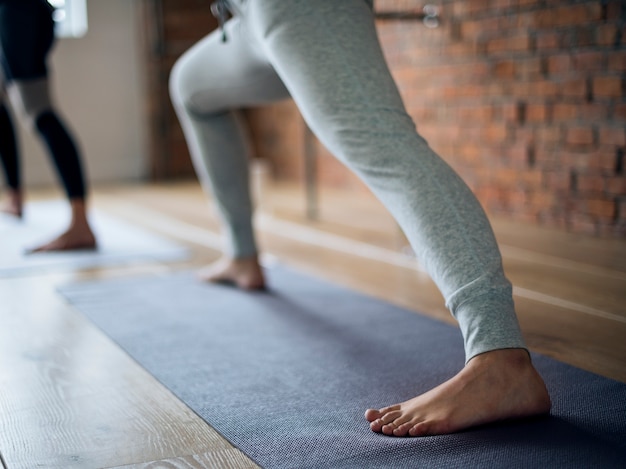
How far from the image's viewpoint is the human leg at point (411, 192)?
97cm

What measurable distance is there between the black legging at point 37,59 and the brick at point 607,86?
58.6 inches

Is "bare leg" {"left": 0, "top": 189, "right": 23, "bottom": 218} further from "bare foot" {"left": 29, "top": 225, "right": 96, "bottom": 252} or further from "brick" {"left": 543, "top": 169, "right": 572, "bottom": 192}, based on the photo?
"brick" {"left": 543, "top": 169, "right": 572, "bottom": 192}

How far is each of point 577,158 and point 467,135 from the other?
0.53 meters

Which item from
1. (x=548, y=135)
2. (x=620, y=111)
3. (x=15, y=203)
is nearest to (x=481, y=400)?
(x=620, y=111)

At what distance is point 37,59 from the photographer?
236 centimetres

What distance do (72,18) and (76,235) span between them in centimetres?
240

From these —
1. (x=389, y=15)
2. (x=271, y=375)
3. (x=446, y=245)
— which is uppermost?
(x=389, y=15)

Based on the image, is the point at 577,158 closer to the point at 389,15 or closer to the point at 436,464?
the point at 389,15

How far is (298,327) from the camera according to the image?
59.9 inches

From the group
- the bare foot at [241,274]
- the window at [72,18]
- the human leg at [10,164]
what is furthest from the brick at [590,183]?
the window at [72,18]

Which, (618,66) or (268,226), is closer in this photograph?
(618,66)

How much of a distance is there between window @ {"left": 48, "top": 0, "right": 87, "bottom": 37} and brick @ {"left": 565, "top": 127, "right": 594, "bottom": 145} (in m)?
2.81

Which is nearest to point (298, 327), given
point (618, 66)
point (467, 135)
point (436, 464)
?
point (436, 464)

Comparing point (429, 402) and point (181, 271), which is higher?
point (429, 402)
